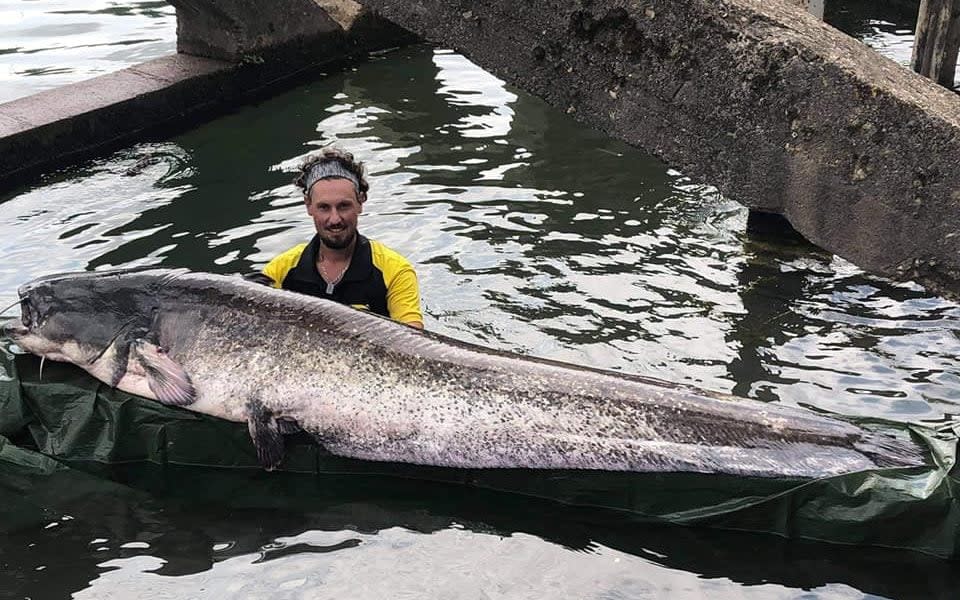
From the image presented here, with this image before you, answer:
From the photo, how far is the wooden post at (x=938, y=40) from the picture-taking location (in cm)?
1097

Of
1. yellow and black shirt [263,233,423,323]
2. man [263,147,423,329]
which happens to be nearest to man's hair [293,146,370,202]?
man [263,147,423,329]

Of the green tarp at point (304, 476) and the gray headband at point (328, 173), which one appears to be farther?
the gray headband at point (328, 173)

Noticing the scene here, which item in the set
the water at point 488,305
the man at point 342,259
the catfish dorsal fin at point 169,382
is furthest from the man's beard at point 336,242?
the water at point 488,305

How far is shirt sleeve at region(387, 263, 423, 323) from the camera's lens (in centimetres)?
579

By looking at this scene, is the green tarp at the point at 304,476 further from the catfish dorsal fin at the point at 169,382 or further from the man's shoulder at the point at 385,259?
the man's shoulder at the point at 385,259

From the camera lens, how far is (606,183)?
9.55 meters

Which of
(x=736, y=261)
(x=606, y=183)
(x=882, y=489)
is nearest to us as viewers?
(x=882, y=489)

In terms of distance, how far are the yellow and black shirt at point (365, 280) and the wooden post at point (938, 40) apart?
747 cm

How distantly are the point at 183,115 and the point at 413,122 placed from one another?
2.40 m

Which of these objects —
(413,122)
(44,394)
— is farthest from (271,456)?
(413,122)

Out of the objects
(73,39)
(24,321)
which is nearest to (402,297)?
(24,321)

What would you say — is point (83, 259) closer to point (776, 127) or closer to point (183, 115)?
point (183, 115)

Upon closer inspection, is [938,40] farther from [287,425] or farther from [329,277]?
[287,425]

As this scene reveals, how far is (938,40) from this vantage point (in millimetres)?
11047
